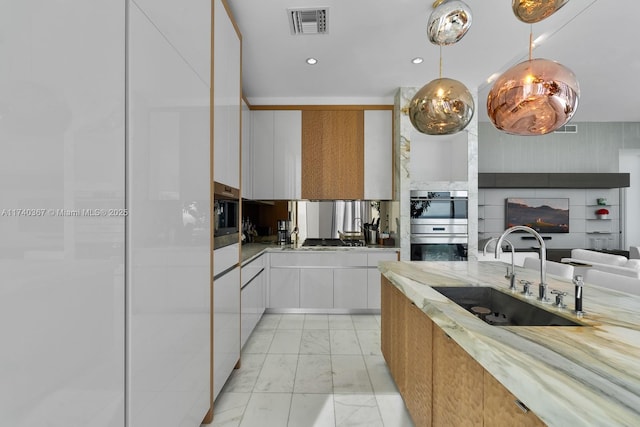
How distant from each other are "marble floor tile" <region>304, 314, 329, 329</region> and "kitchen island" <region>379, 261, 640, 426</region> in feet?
6.38

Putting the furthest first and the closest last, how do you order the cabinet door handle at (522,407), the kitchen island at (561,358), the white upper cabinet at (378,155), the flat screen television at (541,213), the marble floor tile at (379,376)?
the flat screen television at (541,213)
the white upper cabinet at (378,155)
the marble floor tile at (379,376)
the cabinet door handle at (522,407)
the kitchen island at (561,358)

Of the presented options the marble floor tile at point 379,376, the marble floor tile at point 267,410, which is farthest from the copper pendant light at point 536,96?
the marble floor tile at point 267,410

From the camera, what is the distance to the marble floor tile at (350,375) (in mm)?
2172

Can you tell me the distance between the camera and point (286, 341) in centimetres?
299

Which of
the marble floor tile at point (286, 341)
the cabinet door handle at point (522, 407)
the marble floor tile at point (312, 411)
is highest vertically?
the cabinet door handle at point (522, 407)

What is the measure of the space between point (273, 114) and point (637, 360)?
3899 millimetres

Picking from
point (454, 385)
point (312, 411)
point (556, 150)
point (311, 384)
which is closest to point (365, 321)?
point (311, 384)

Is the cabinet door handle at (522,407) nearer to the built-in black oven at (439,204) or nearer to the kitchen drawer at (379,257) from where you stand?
the kitchen drawer at (379,257)

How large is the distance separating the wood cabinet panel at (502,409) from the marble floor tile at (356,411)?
108cm

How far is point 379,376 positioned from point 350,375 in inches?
8.8

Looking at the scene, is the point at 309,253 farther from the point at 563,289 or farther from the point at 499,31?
the point at 499,31

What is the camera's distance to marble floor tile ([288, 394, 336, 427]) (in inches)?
71.9
